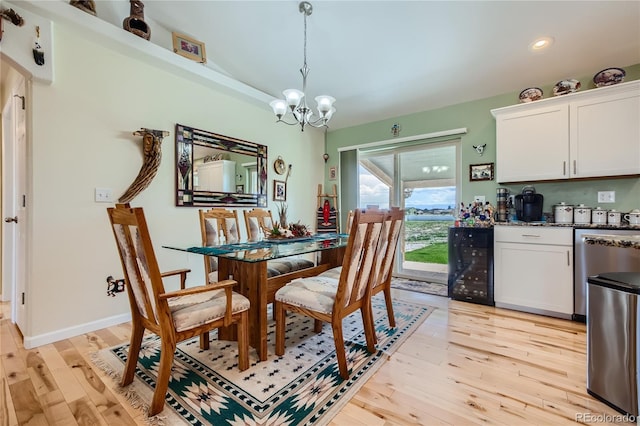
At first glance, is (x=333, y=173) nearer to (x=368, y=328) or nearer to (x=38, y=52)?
(x=368, y=328)

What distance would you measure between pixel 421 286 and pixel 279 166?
8.96ft

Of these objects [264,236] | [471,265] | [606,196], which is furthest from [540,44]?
[264,236]

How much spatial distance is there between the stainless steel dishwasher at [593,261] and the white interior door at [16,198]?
4694mm

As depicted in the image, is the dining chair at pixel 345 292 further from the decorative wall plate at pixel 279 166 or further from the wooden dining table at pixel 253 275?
the decorative wall plate at pixel 279 166

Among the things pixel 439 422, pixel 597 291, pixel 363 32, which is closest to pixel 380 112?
pixel 363 32

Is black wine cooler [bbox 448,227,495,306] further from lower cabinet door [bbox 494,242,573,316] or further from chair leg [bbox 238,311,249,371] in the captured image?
chair leg [bbox 238,311,249,371]

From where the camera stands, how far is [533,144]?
2.93m

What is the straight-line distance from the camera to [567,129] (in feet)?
9.05

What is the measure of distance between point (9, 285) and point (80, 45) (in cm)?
272

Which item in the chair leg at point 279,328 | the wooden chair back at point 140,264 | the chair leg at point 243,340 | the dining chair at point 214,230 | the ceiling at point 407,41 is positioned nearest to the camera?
the wooden chair back at point 140,264

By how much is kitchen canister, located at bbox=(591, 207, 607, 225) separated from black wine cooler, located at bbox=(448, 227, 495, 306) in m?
0.94

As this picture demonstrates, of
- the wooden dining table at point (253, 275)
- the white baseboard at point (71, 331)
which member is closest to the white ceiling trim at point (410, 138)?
the wooden dining table at point (253, 275)

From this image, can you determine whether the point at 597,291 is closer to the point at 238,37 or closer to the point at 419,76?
the point at 419,76

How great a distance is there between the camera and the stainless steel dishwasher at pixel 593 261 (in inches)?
90.4
